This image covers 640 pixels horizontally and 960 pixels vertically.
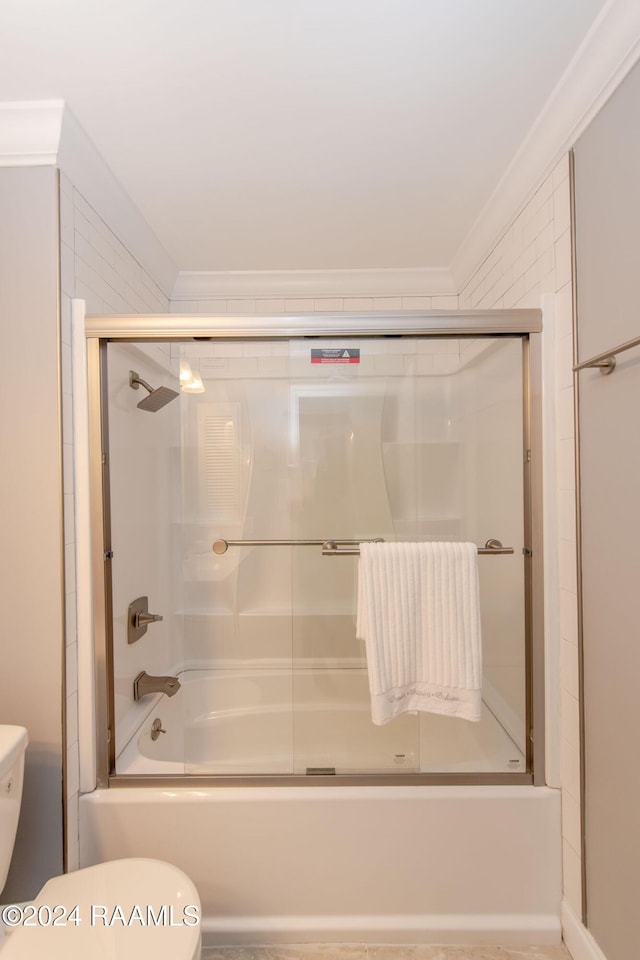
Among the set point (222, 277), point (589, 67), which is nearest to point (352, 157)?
point (589, 67)

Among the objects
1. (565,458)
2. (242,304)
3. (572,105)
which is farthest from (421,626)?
(242,304)

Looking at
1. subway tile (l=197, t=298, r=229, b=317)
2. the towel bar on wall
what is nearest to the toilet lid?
the towel bar on wall

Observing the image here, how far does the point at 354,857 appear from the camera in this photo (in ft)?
4.53

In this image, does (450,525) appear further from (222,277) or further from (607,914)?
(222,277)

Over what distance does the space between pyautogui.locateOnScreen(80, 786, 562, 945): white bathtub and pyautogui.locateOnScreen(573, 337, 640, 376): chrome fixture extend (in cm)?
121

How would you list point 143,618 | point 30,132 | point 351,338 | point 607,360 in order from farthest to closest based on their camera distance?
point 143,618 → point 351,338 → point 30,132 → point 607,360

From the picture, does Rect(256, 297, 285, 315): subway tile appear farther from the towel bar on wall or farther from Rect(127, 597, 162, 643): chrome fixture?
Rect(127, 597, 162, 643): chrome fixture

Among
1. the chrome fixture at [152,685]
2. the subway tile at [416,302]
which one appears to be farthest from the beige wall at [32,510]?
the subway tile at [416,302]

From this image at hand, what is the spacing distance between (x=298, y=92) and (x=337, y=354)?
0.66 meters

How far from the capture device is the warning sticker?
149cm

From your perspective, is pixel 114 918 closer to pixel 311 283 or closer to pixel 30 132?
pixel 30 132

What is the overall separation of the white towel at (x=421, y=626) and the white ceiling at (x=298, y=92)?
46.5 inches

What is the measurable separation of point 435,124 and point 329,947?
234 centimetres

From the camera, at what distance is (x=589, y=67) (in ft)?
3.57
